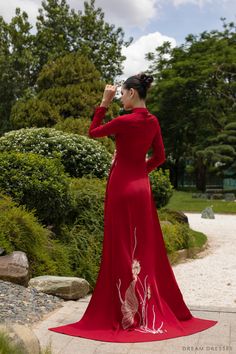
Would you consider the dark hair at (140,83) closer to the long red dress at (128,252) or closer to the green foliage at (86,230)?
the long red dress at (128,252)

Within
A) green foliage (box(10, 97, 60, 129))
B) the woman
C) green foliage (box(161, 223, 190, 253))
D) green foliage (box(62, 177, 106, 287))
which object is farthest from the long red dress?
green foliage (box(10, 97, 60, 129))

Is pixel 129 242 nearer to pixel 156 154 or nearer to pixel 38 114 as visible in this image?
pixel 156 154

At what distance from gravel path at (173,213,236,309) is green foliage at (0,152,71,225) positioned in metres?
1.97

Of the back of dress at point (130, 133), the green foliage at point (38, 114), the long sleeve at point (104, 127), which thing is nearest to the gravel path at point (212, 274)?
the back of dress at point (130, 133)

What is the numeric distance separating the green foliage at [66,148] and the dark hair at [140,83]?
5.45 m

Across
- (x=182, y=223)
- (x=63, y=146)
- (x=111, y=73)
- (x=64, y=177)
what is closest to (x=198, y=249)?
(x=182, y=223)

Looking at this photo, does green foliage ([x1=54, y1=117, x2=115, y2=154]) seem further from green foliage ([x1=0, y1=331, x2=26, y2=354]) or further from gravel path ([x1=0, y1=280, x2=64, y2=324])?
green foliage ([x1=0, y1=331, x2=26, y2=354])

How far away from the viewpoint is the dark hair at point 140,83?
4.68 meters

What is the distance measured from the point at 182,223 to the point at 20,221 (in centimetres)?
551

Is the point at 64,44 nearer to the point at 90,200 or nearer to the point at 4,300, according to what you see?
the point at 90,200

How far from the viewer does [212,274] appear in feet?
27.8

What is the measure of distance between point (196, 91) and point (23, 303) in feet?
93.7

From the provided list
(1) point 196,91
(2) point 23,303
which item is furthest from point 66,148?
(1) point 196,91

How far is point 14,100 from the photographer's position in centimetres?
2688
